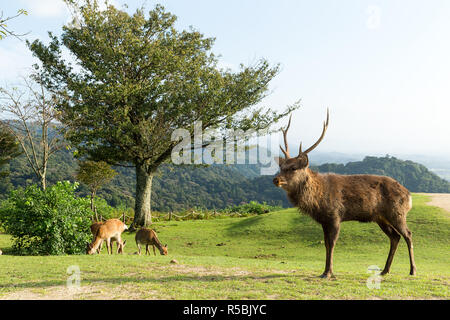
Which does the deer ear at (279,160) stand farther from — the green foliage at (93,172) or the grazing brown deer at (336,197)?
the green foliage at (93,172)

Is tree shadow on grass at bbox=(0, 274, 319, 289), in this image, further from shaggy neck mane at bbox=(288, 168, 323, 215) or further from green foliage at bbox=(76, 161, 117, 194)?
green foliage at bbox=(76, 161, 117, 194)

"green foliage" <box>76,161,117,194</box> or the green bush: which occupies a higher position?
"green foliage" <box>76,161,117,194</box>

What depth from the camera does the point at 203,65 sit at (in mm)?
23766

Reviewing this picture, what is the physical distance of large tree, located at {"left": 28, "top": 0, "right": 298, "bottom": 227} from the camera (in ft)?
65.9

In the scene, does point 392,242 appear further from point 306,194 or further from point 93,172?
point 93,172

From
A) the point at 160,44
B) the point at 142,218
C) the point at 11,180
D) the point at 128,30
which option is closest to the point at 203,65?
the point at 160,44

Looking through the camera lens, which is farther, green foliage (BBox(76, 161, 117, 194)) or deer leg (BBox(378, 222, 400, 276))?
green foliage (BBox(76, 161, 117, 194))

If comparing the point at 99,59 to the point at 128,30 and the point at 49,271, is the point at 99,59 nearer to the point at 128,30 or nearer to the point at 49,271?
the point at 128,30

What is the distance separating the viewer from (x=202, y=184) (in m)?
67.1

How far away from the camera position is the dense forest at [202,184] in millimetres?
46344

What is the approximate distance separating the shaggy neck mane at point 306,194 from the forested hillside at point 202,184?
123 ft

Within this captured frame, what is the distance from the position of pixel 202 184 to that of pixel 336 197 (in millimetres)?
60697

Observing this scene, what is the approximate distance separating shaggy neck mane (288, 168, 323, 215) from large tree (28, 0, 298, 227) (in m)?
14.3

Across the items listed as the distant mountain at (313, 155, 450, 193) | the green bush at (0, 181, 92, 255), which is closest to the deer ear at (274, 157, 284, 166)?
the green bush at (0, 181, 92, 255)
